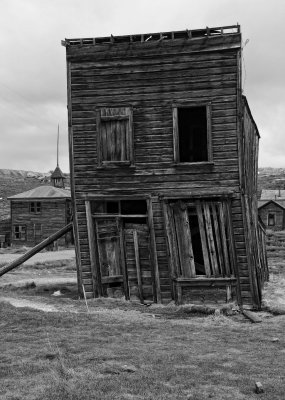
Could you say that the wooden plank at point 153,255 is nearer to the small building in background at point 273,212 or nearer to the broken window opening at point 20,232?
the broken window opening at point 20,232

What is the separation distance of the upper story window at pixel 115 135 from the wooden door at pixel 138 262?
232cm

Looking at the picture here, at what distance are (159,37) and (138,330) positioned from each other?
9708 millimetres

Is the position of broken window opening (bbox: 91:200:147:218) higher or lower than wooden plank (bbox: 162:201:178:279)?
higher

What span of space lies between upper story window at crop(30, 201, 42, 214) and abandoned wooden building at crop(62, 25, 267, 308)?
34976 mm

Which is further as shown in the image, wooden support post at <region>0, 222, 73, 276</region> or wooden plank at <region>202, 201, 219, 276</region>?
wooden support post at <region>0, 222, 73, 276</region>

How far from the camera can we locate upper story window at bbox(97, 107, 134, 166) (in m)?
16.7

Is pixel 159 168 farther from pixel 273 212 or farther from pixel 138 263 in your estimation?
pixel 273 212

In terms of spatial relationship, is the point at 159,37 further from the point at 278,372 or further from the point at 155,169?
the point at 278,372

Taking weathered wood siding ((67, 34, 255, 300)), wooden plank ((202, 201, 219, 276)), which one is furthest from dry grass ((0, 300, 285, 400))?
weathered wood siding ((67, 34, 255, 300))

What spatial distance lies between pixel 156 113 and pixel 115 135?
1.58m

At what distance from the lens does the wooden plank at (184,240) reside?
53.3ft

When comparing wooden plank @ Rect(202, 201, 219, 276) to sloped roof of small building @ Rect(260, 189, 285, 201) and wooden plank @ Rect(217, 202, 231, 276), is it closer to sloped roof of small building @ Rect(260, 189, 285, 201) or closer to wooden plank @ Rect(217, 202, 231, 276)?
wooden plank @ Rect(217, 202, 231, 276)

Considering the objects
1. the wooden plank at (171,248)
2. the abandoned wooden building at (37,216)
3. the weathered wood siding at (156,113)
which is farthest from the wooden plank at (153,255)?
the abandoned wooden building at (37,216)

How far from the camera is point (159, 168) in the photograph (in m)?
16.6
